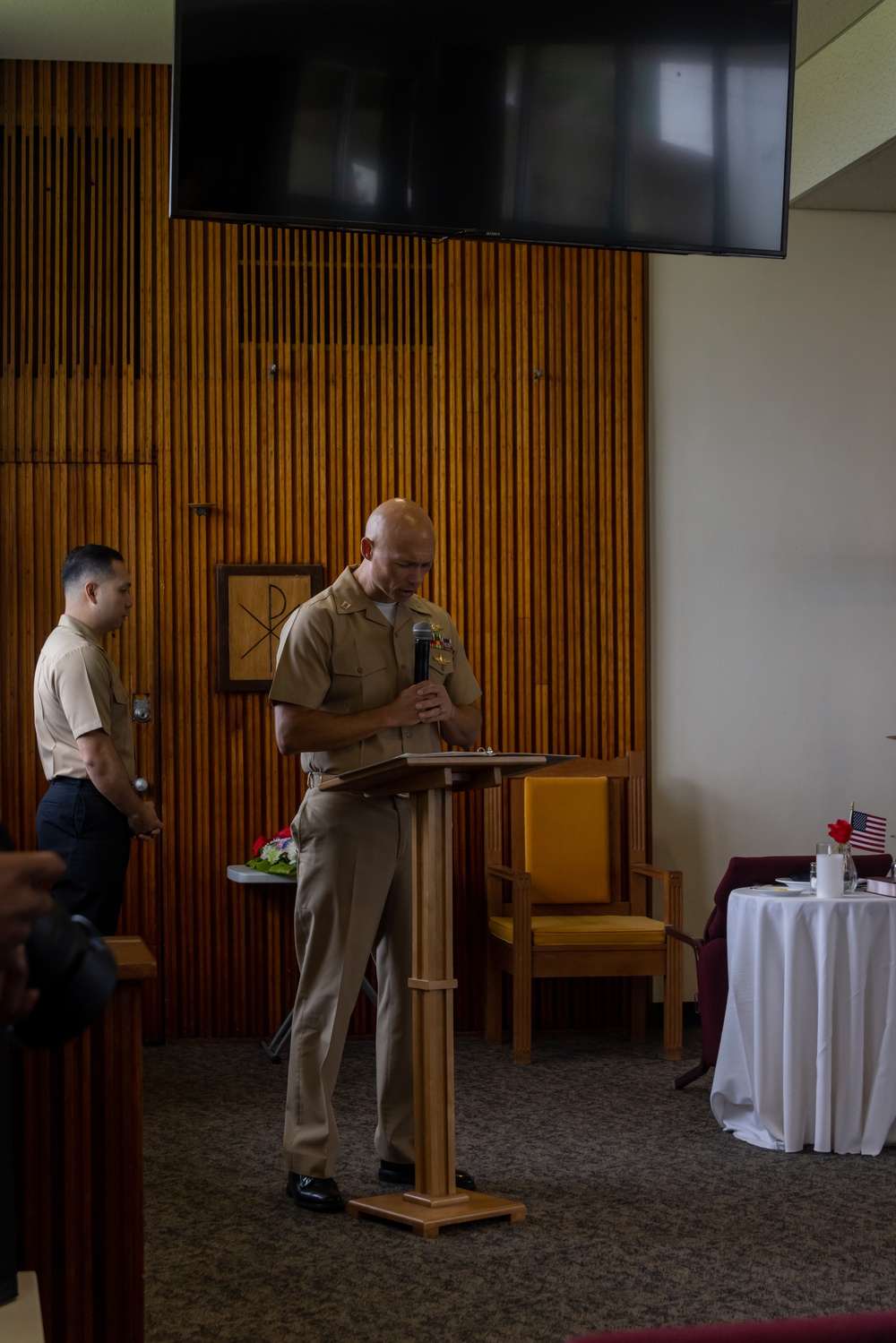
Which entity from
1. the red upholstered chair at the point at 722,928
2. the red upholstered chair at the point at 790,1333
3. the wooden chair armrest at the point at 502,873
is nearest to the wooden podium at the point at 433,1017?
the red upholstered chair at the point at 722,928

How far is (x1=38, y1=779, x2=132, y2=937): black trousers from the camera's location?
4.34 m

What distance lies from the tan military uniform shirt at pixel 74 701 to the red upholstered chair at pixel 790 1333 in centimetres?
366

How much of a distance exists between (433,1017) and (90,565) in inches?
84.1

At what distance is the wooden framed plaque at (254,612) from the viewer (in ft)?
19.4

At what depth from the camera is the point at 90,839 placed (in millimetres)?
4375

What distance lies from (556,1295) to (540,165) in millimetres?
3082

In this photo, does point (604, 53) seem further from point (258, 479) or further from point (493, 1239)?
point (493, 1239)

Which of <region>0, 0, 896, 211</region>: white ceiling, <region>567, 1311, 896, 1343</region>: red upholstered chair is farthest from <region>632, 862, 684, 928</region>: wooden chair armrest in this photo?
<region>567, 1311, 896, 1343</region>: red upholstered chair

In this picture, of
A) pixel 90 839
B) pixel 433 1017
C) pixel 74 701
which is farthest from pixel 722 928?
pixel 74 701

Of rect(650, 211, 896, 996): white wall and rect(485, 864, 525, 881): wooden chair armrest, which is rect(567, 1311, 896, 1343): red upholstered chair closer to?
rect(485, 864, 525, 881): wooden chair armrest

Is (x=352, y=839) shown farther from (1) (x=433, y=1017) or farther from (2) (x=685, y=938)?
(2) (x=685, y=938)

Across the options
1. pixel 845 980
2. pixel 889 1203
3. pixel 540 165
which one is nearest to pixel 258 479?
pixel 540 165

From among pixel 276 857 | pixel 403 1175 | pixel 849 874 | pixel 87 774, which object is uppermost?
pixel 87 774

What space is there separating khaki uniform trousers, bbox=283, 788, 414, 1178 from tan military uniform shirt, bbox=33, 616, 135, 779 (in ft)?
3.14
